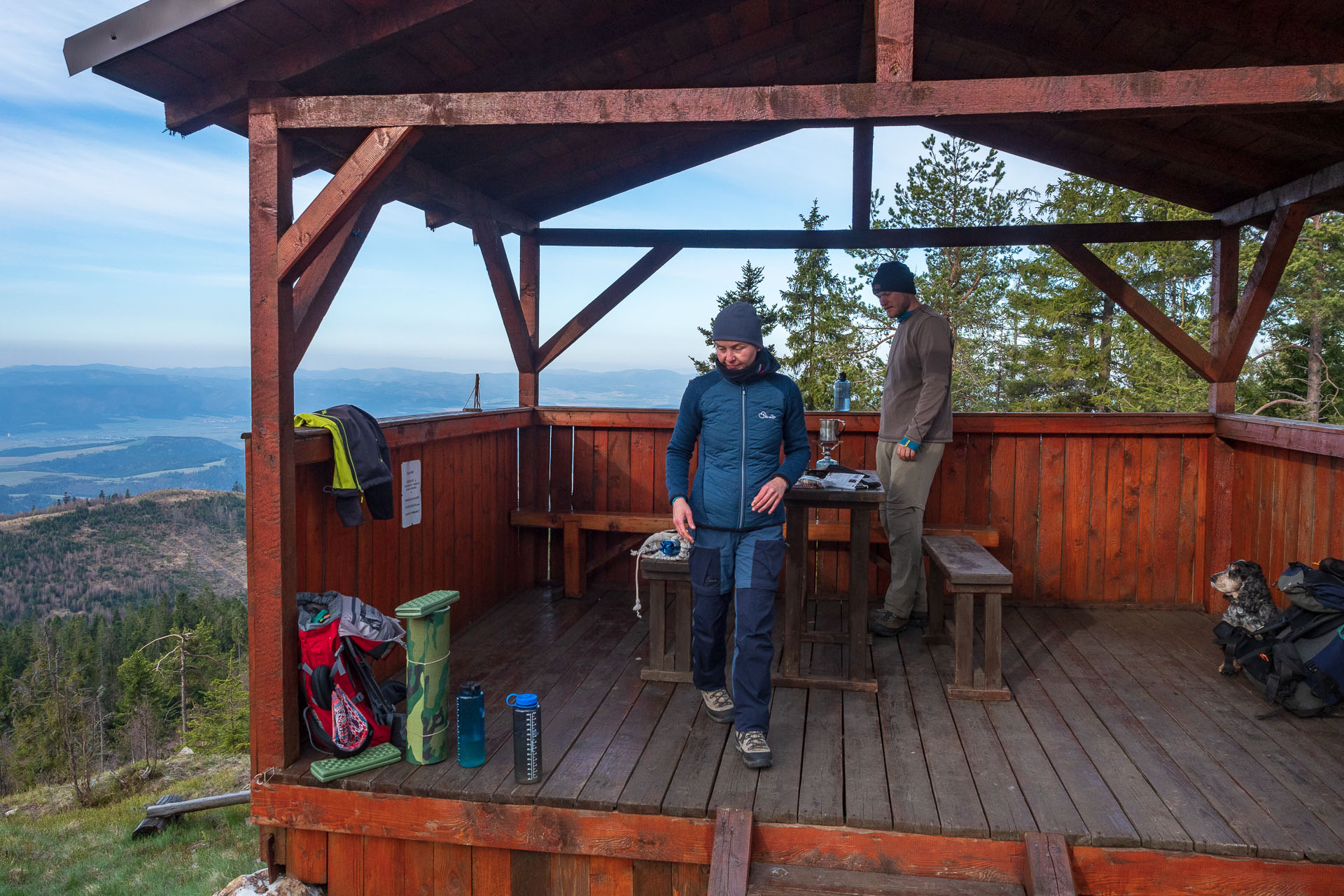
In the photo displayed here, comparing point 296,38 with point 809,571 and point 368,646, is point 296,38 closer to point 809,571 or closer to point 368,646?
point 368,646

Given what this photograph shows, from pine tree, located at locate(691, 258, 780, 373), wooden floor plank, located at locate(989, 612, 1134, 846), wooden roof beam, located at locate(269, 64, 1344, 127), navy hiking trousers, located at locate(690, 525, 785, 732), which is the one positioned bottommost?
wooden floor plank, located at locate(989, 612, 1134, 846)

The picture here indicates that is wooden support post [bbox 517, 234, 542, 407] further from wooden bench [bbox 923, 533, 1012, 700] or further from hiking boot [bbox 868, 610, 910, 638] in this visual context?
wooden bench [bbox 923, 533, 1012, 700]

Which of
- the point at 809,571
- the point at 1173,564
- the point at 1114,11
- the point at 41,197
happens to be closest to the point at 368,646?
the point at 809,571

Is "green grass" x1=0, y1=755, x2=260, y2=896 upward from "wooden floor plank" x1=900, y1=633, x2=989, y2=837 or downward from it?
downward

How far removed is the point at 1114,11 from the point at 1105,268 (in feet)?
5.85

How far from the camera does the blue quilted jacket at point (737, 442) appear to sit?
3021 millimetres

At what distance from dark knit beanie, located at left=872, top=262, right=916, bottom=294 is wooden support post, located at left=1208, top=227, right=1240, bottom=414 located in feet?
7.55

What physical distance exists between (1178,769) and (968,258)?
1987cm

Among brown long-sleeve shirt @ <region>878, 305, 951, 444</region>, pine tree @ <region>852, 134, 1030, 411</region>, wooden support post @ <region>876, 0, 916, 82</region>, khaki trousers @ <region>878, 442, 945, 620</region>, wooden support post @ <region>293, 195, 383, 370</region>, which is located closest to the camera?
wooden support post @ <region>876, 0, 916, 82</region>

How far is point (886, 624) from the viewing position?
458cm

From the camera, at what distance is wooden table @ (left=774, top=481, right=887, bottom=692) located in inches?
148

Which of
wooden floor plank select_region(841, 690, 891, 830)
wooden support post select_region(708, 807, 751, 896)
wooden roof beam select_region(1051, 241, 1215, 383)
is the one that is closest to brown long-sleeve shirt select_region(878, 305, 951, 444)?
wooden floor plank select_region(841, 690, 891, 830)

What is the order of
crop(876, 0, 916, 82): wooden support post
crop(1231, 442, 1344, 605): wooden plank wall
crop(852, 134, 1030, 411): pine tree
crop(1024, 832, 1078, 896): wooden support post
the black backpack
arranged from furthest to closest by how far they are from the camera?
1. crop(852, 134, 1030, 411): pine tree
2. crop(1231, 442, 1344, 605): wooden plank wall
3. the black backpack
4. crop(876, 0, 916, 82): wooden support post
5. crop(1024, 832, 1078, 896): wooden support post

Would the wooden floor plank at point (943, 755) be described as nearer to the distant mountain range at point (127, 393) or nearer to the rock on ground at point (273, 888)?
the rock on ground at point (273, 888)
